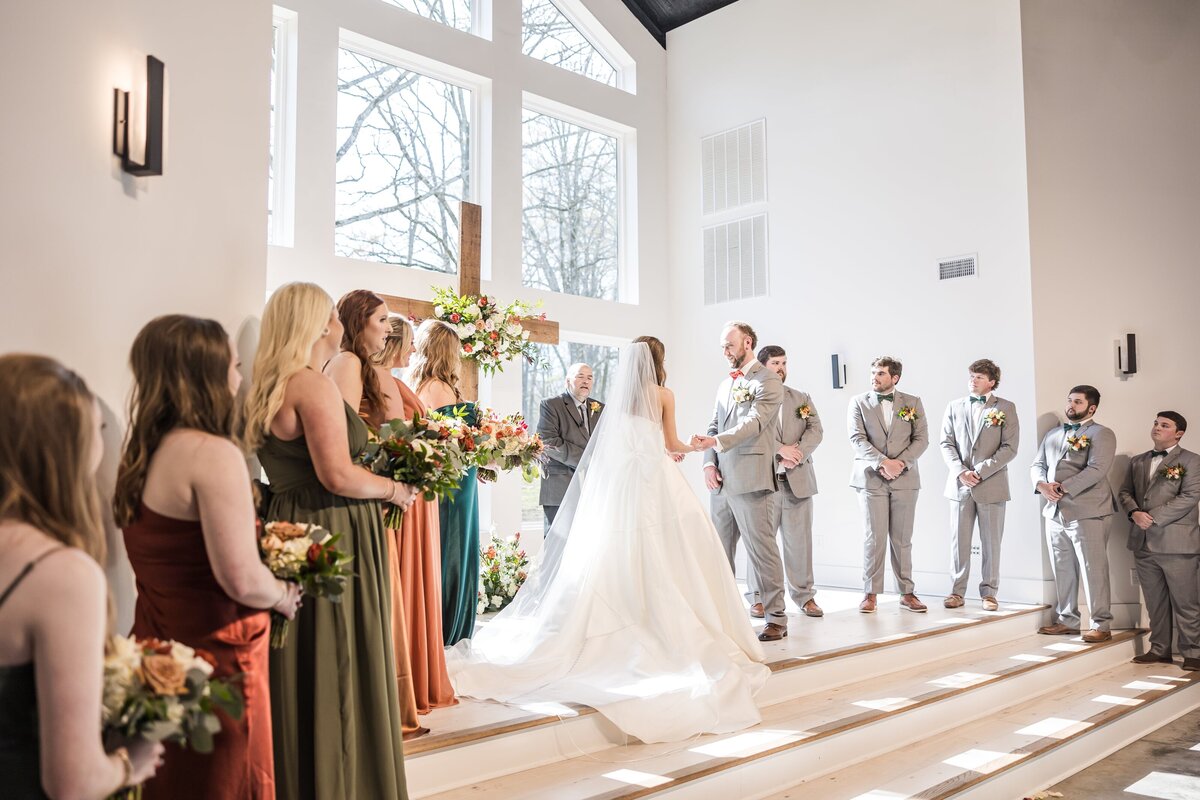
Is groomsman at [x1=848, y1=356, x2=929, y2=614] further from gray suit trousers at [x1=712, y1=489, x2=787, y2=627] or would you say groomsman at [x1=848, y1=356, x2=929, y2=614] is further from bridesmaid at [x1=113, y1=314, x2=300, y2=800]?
bridesmaid at [x1=113, y1=314, x2=300, y2=800]

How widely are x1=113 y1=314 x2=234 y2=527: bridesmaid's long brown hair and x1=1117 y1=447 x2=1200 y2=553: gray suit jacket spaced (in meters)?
6.88

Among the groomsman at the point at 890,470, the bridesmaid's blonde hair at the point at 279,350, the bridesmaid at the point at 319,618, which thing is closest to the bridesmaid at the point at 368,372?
the bridesmaid at the point at 319,618

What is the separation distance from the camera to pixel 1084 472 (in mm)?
6551

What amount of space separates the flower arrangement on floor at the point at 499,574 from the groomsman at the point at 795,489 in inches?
65.7

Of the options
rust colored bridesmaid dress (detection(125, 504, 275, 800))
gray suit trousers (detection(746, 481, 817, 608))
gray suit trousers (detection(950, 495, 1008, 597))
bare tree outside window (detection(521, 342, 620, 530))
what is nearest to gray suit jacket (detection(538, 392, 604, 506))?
gray suit trousers (detection(746, 481, 817, 608))

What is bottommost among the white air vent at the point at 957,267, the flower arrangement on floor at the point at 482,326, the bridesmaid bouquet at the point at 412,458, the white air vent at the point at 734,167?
the bridesmaid bouquet at the point at 412,458

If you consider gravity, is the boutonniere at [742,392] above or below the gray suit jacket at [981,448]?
above

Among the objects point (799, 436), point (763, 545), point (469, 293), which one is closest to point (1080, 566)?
point (799, 436)

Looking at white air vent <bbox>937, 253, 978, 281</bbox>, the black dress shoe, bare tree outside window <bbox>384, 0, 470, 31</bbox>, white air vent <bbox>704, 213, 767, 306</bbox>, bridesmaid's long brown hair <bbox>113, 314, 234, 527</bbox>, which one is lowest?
the black dress shoe

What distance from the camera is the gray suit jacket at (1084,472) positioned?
655cm

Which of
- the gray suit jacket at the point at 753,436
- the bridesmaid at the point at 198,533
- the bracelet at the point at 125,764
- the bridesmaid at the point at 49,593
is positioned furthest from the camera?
the gray suit jacket at the point at 753,436

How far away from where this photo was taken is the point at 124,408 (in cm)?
245

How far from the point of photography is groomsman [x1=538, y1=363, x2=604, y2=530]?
258 inches

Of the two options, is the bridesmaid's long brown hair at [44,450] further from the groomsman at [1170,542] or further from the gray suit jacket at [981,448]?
the groomsman at [1170,542]
